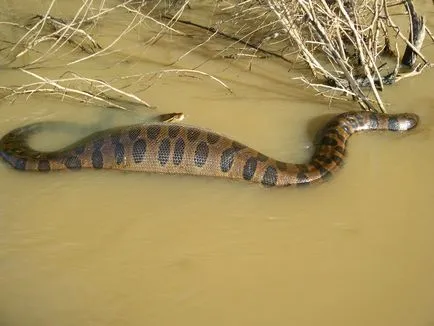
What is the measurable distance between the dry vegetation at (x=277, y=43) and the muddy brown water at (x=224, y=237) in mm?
498

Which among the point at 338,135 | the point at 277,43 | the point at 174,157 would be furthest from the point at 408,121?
the point at 174,157

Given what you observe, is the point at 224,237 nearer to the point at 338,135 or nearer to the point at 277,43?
the point at 338,135

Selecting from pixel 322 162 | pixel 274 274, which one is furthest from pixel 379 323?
pixel 322 162

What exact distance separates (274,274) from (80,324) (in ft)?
5.76

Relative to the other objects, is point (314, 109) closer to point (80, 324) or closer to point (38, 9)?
point (80, 324)

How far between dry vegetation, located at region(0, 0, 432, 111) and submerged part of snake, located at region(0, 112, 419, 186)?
81 cm

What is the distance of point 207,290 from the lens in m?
5.12

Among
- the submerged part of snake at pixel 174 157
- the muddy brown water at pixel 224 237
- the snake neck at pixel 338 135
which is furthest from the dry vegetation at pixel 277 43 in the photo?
the submerged part of snake at pixel 174 157

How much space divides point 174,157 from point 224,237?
1.18 meters

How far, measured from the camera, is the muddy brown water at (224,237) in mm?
4953

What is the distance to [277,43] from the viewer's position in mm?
8938

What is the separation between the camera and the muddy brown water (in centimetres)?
495

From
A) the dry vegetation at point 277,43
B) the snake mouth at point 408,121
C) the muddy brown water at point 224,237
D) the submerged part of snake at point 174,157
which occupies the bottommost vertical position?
the muddy brown water at point 224,237

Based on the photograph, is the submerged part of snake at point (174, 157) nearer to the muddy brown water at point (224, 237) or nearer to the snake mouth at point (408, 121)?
the muddy brown water at point (224, 237)
